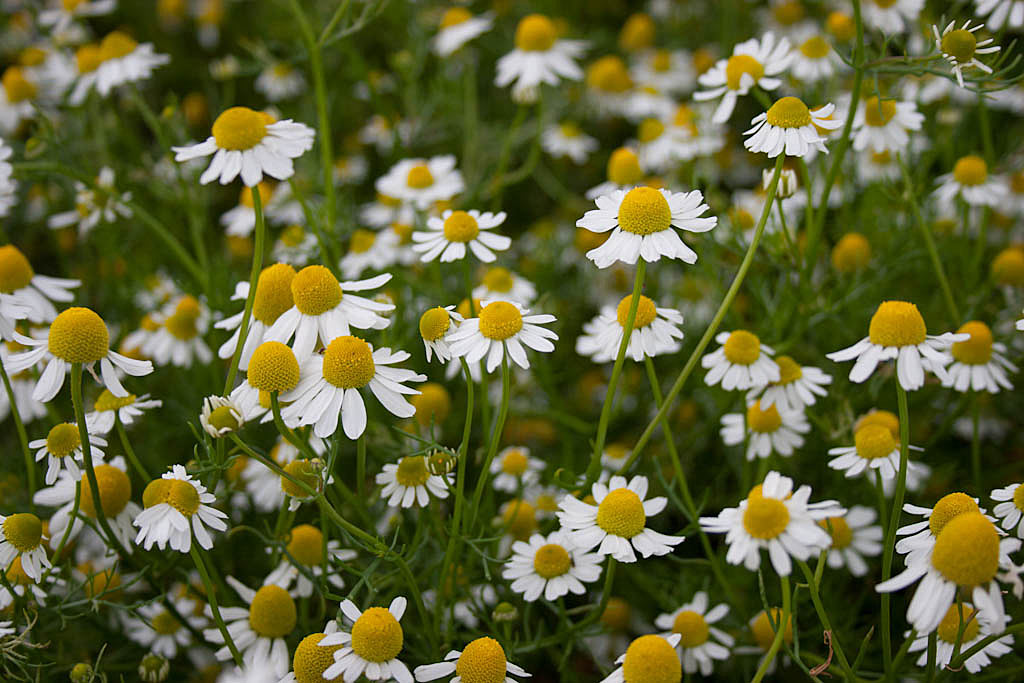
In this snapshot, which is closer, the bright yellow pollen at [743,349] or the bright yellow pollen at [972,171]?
the bright yellow pollen at [743,349]

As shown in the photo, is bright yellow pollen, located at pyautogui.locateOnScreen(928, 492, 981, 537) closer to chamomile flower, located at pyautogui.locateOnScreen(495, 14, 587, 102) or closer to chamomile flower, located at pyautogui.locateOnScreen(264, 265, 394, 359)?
chamomile flower, located at pyautogui.locateOnScreen(264, 265, 394, 359)

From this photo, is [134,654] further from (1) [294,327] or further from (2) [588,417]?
(2) [588,417]

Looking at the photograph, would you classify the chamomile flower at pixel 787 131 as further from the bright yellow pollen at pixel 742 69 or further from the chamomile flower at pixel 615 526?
the chamomile flower at pixel 615 526

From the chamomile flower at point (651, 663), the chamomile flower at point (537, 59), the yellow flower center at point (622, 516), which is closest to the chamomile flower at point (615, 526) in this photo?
the yellow flower center at point (622, 516)

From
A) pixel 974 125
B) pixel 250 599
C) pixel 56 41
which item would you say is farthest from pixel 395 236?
pixel 974 125

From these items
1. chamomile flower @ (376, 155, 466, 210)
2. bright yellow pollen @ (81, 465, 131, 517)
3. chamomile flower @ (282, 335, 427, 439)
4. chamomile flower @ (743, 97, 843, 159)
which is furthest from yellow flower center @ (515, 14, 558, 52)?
bright yellow pollen @ (81, 465, 131, 517)
